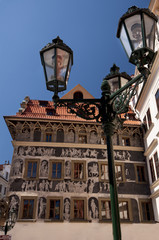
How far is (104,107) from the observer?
13.7 ft

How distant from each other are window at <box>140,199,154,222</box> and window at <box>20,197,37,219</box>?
23.0 ft

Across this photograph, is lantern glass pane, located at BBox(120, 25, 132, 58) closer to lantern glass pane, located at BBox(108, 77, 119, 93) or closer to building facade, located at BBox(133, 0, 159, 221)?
lantern glass pane, located at BBox(108, 77, 119, 93)

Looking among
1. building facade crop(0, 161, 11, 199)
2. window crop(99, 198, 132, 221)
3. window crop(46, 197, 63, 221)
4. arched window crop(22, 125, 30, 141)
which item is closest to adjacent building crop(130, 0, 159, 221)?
window crop(99, 198, 132, 221)

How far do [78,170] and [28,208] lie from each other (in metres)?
4.08

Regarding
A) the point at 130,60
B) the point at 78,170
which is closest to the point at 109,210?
the point at 78,170

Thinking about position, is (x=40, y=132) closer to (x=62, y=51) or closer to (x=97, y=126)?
(x=97, y=126)

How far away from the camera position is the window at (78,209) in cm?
1528

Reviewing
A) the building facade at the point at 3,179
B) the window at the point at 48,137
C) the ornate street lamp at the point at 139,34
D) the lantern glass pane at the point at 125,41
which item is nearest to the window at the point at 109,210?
the window at the point at 48,137

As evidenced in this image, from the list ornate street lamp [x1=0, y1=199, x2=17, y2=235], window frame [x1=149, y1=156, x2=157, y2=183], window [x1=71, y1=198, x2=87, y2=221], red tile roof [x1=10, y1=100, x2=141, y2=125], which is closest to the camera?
ornate street lamp [x1=0, y1=199, x2=17, y2=235]

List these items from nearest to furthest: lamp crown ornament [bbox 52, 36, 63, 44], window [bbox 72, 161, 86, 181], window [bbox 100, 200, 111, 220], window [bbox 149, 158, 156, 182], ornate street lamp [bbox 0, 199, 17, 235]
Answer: lamp crown ornament [bbox 52, 36, 63, 44], ornate street lamp [bbox 0, 199, 17, 235], window [bbox 100, 200, 111, 220], window [bbox 149, 158, 156, 182], window [bbox 72, 161, 86, 181]

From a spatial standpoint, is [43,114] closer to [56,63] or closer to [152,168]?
[152,168]

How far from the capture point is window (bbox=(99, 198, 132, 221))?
50.6ft

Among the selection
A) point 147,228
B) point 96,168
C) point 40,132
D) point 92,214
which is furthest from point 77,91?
point 147,228

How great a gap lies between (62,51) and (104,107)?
1.26 metres
